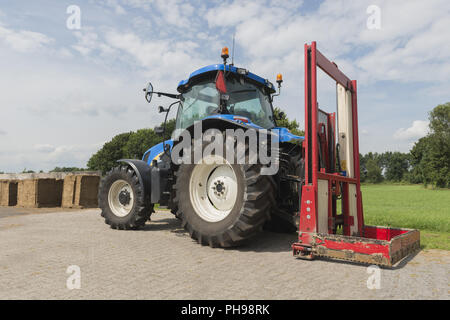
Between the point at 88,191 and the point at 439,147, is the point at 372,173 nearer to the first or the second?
the point at 439,147

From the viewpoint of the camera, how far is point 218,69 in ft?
18.7

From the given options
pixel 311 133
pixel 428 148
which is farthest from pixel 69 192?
pixel 428 148

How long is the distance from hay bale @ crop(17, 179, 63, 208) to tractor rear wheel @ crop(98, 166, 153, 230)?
26.9 feet

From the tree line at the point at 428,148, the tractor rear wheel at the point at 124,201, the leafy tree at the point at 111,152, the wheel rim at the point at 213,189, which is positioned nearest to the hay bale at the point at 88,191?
the tractor rear wheel at the point at 124,201

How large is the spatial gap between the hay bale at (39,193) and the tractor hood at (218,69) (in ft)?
33.2

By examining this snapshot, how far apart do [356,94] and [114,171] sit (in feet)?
17.2

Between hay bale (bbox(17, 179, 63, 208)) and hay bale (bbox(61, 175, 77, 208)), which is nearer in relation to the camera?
hay bale (bbox(61, 175, 77, 208))

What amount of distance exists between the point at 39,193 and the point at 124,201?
8751 millimetres

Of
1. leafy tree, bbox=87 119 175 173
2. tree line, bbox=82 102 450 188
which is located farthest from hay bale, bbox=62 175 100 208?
leafy tree, bbox=87 119 175 173

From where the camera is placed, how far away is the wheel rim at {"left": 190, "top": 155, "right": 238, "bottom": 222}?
16.9ft

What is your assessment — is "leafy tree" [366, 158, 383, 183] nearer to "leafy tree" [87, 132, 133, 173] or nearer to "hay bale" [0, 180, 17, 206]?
"leafy tree" [87, 132, 133, 173]

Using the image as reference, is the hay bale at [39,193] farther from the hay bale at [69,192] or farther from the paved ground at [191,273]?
the paved ground at [191,273]

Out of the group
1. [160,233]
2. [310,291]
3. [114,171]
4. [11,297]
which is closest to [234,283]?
[310,291]
